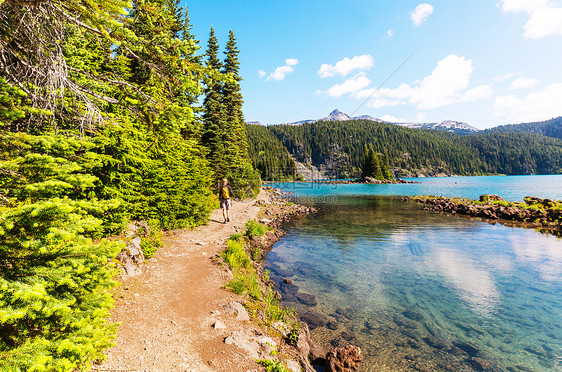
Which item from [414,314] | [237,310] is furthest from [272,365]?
[414,314]

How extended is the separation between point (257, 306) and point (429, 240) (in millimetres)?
17036

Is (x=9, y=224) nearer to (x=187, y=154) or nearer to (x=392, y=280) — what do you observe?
(x=187, y=154)

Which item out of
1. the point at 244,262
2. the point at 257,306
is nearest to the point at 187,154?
the point at 244,262

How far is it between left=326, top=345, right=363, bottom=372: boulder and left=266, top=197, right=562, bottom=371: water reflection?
0.49 metres

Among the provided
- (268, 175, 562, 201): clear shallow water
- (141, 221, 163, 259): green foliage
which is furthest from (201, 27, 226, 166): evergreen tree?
(268, 175, 562, 201): clear shallow water

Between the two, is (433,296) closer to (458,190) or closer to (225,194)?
(225,194)

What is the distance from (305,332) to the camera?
7383 millimetres

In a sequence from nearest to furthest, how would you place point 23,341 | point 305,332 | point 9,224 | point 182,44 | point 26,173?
point 9,224, point 23,341, point 26,173, point 182,44, point 305,332

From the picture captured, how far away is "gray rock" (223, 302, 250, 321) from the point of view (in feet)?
21.7

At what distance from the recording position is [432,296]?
10.3 m

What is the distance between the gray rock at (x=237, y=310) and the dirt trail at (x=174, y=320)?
8.0 inches

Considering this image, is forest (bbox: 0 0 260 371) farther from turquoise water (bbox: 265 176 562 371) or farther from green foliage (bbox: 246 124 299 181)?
green foliage (bbox: 246 124 299 181)

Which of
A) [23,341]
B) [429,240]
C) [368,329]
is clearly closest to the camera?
[23,341]

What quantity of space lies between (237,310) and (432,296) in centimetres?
897
